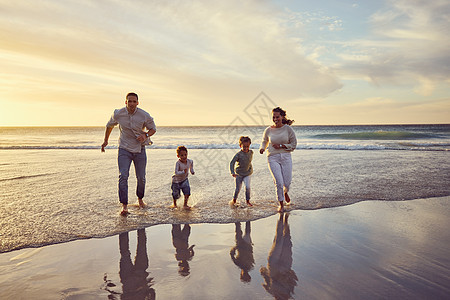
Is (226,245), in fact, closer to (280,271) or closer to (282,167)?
(280,271)

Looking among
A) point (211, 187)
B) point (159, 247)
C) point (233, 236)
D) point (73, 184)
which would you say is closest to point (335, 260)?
point (233, 236)

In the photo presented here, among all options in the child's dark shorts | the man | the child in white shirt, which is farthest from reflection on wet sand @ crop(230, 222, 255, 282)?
the man

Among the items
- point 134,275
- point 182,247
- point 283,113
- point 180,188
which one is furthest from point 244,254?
point 283,113

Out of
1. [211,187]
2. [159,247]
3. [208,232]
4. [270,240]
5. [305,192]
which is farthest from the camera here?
[211,187]

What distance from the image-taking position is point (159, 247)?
148 inches

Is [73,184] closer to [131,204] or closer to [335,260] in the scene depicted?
[131,204]

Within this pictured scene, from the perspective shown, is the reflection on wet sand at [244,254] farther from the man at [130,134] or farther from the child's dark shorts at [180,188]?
the man at [130,134]

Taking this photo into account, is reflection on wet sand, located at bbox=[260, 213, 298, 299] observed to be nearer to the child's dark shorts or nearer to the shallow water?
the shallow water

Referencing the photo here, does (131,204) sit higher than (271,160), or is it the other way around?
(271,160)

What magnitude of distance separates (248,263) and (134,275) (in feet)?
4.14

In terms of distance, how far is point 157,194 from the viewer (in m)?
6.91

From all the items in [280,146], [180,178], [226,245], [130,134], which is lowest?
[226,245]

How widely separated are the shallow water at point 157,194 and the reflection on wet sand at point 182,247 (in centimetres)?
43

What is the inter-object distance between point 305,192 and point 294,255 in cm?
374
